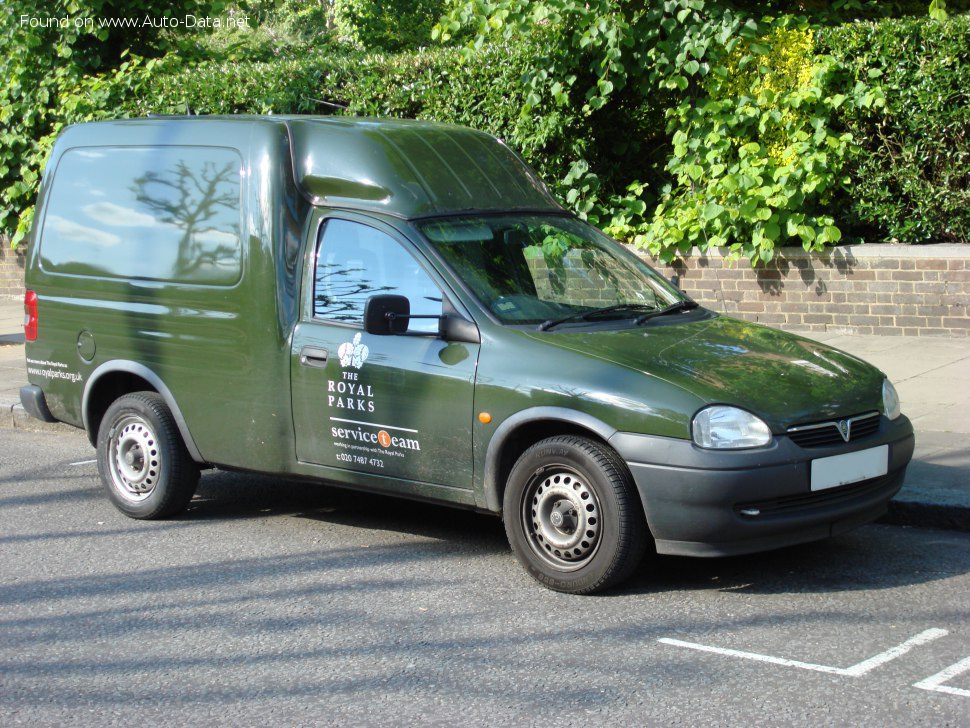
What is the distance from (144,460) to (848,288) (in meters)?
7.24

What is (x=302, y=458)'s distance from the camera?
638 cm

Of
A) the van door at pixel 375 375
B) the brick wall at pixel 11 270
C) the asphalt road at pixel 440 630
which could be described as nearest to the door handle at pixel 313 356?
the van door at pixel 375 375

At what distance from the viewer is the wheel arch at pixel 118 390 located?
6883 millimetres

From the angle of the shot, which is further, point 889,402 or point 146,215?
point 146,215

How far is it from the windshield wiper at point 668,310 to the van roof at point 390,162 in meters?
0.94

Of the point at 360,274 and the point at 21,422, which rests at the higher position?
the point at 360,274

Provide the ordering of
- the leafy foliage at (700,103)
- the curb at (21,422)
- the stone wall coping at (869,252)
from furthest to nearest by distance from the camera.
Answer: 1. the leafy foliage at (700,103)
2. the stone wall coping at (869,252)
3. the curb at (21,422)

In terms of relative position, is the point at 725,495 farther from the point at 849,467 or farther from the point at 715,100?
the point at 715,100

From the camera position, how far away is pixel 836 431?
5.46m

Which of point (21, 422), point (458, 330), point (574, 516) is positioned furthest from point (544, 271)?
point (21, 422)

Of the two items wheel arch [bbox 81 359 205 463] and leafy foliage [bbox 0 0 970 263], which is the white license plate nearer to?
wheel arch [bbox 81 359 205 463]

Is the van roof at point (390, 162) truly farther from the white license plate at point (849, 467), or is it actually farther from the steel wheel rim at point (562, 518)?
the white license plate at point (849, 467)

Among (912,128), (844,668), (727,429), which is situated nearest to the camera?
(844,668)

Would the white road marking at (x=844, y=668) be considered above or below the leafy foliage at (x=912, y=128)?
below
